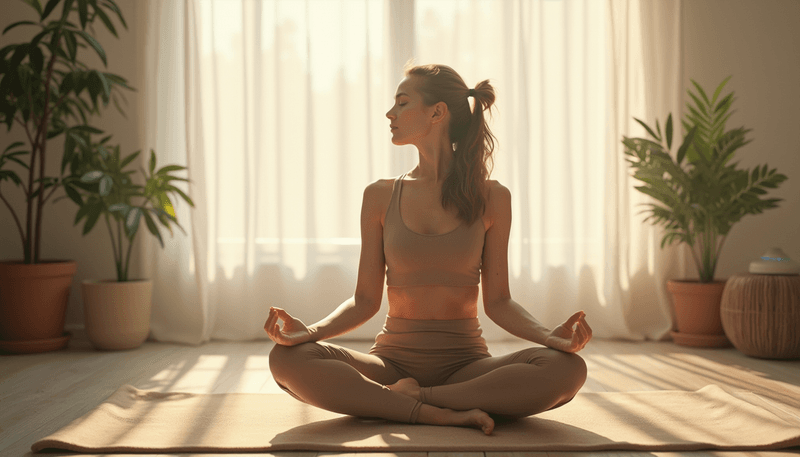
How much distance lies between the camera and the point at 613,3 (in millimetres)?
3604

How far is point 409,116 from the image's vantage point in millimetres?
1957

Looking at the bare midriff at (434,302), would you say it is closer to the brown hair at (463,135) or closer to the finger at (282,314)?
the brown hair at (463,135)

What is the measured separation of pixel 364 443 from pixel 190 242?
2.28 metres

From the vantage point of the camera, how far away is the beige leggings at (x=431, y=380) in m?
1.69

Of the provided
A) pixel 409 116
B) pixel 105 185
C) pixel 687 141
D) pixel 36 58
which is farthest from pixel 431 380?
pixel 36 58

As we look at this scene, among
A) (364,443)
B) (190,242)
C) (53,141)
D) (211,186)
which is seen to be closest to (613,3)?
(211,186)

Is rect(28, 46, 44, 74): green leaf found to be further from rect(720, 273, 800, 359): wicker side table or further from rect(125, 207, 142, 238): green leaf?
rect(720, 273, 800, 359): wicker side table

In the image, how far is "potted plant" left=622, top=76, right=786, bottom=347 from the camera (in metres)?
3.21

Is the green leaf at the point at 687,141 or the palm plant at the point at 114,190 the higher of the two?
the green leaf at the point at 687,141

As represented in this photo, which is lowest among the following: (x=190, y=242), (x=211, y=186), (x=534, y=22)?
(x=190, y=242)

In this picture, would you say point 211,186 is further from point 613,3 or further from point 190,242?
point 613,3

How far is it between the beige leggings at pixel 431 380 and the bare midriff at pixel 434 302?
87 mm

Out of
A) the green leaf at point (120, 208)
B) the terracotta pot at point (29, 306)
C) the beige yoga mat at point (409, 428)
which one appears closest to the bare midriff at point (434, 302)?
the beige yoga mat at point (409, 428)

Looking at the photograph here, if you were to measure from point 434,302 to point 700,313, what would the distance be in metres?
1.99
